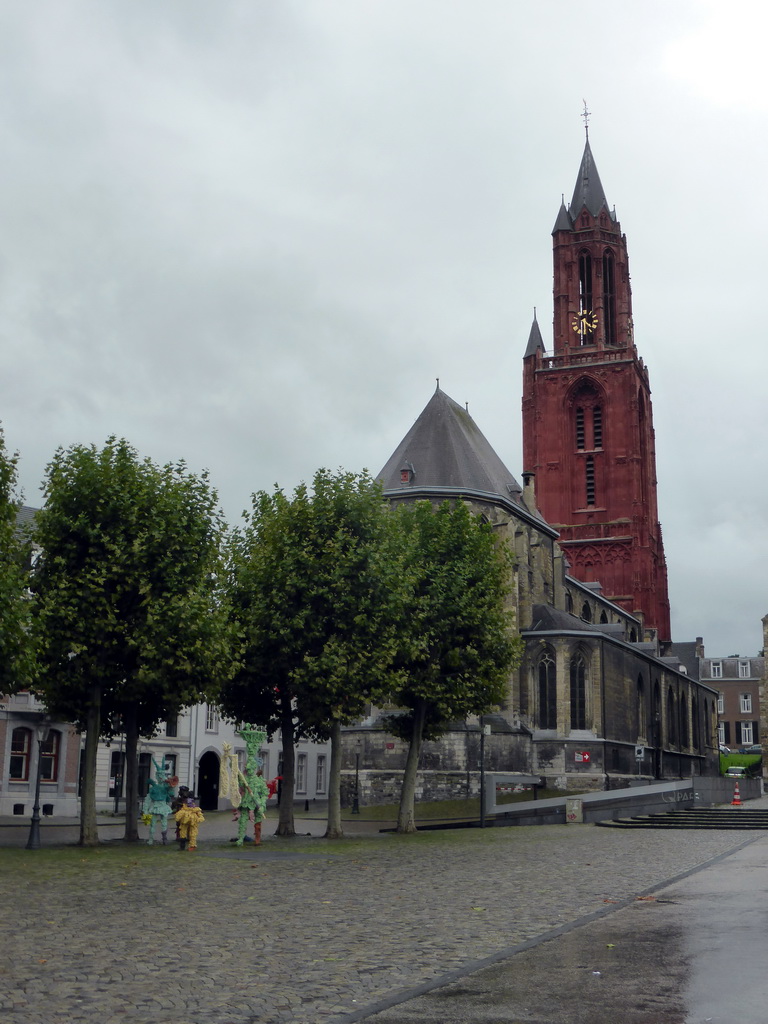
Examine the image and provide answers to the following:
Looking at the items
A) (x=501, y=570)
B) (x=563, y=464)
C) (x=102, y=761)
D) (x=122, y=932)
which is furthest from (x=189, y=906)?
(x=563, y=464)

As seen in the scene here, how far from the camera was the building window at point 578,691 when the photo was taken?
64375mm

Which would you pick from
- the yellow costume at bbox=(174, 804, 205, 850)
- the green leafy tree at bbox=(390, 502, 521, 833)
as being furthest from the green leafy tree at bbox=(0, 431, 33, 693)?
the green leafy tree at bbox=(390, 502, 521, 833)

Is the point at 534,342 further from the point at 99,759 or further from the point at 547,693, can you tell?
the point at 99,759

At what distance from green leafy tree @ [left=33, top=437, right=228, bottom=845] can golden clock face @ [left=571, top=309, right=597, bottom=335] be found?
257 feet

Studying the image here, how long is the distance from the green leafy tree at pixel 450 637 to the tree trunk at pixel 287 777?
14.2 feet

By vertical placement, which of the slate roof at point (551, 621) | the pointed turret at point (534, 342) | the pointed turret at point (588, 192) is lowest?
the slate roof at point (551, 621)

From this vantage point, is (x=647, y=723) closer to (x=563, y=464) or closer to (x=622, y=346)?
(x=563, y=464)

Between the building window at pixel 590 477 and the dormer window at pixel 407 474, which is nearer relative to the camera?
the dormer window at pixel 407 474

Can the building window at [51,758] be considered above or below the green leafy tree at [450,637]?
below

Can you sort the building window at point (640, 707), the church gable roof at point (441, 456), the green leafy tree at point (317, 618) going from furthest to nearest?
the building window at point (640, 707) < the church gable roof at point (441, 456) < the green leafy tree at point (317, 618)

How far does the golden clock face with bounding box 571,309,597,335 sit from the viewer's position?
102250 mm

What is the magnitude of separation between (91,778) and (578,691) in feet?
140

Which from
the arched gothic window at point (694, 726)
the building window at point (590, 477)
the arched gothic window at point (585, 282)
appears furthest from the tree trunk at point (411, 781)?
the arched gothic window at point (585, 282)

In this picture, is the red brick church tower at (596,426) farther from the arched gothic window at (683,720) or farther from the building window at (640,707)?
the building window at (640,707)
